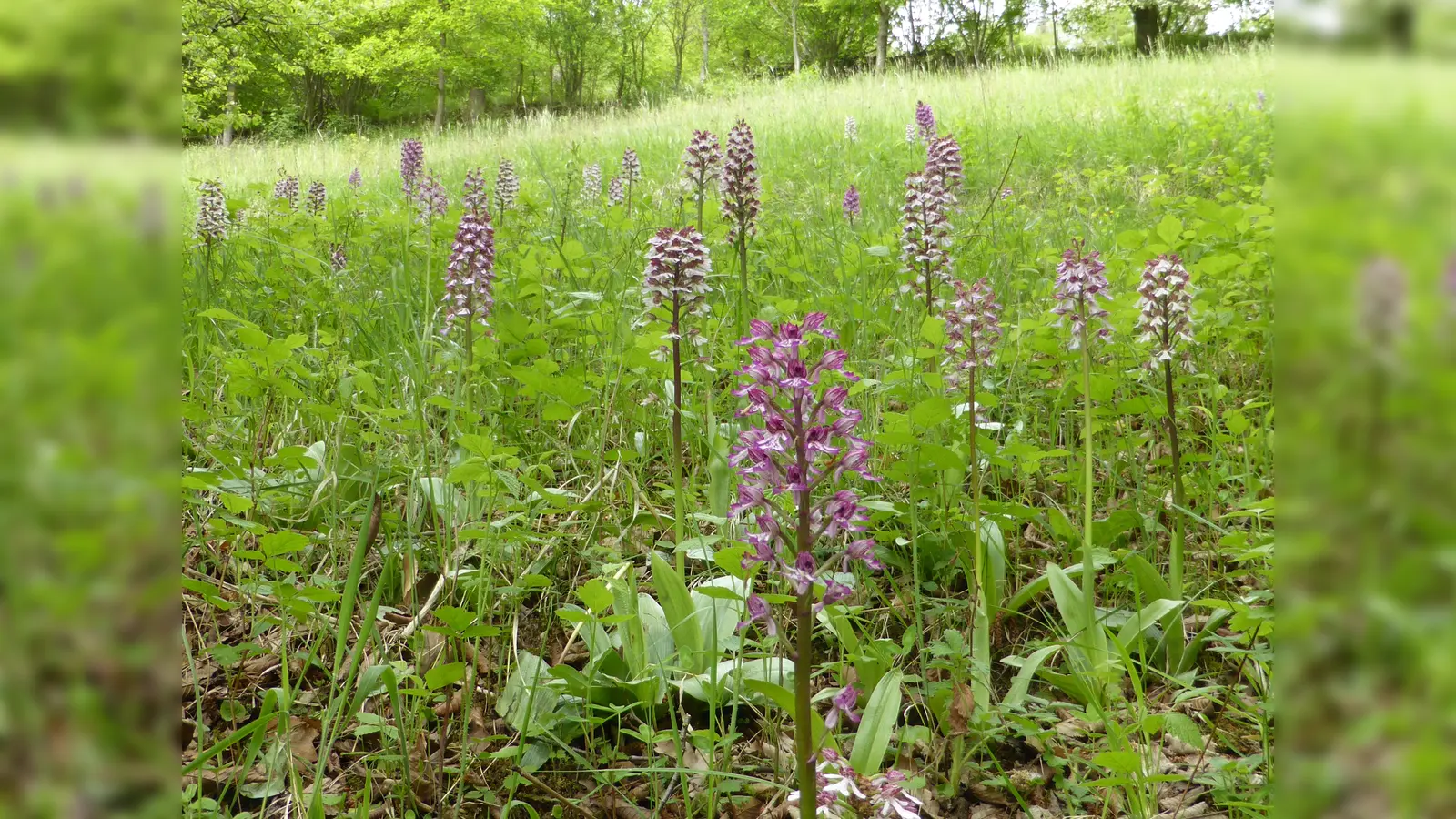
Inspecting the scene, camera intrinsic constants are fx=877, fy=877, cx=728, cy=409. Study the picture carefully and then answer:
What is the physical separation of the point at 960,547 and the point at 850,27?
177ft

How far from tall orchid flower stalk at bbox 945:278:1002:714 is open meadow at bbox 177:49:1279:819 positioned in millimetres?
19

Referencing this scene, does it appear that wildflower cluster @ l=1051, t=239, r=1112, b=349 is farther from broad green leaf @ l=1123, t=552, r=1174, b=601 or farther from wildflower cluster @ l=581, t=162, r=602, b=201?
wildflower cluster @ l=581, t=162, r=602, b=201

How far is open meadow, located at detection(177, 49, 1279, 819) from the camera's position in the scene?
171 cm

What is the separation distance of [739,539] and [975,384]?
36.0 inches

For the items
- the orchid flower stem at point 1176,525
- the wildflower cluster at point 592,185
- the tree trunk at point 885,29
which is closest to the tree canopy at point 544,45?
the tree trunk at point 885,29

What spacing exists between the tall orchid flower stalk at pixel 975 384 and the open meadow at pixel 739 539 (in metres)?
0.02

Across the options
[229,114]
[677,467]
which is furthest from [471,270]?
[229,114]

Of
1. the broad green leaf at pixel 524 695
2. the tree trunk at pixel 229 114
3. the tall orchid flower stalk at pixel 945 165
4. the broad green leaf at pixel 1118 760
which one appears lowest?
the broad green leaf at pixel 524 695

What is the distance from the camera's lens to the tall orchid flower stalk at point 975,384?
2031 millimetres

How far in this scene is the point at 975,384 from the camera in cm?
275
